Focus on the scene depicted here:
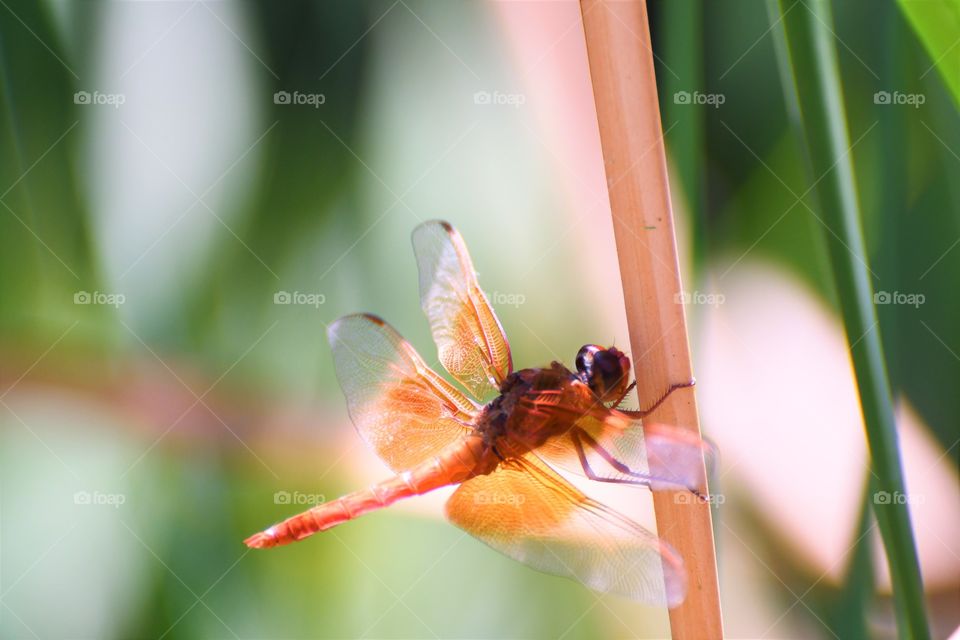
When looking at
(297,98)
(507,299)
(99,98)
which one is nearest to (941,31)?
(507,299)

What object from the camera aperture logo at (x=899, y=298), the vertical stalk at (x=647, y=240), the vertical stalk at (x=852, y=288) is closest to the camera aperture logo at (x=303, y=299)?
the vertical stalk at (x=647, y=240)

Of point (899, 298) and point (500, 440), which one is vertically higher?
point (899, 298)

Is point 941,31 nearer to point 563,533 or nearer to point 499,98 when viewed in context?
point 499,98

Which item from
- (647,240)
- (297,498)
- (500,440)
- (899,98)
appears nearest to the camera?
(647,240)

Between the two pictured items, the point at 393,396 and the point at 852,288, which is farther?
the point at 393,396

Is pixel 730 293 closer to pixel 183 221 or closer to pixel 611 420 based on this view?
pixel 611 420

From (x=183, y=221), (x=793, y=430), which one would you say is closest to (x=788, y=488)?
(x=793, y=430)
